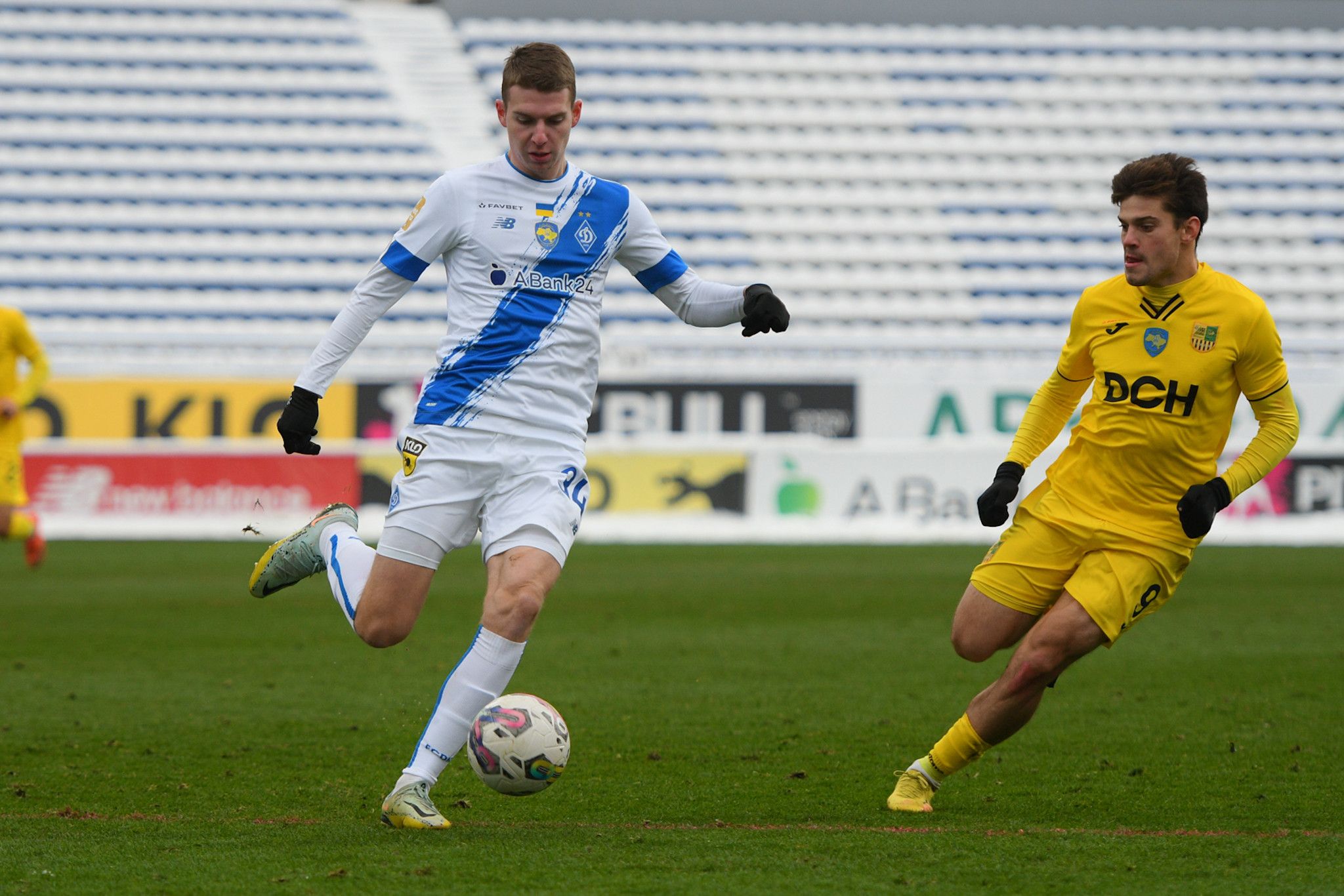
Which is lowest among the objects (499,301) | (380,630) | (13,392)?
(13,392)

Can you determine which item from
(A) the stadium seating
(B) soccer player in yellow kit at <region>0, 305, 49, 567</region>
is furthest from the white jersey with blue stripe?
(A) the stadium seating

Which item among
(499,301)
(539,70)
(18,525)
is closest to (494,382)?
(499,301)

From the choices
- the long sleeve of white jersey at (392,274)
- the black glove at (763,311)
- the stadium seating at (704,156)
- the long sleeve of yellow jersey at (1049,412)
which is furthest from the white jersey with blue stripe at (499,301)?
the stadium seating at (704,156)

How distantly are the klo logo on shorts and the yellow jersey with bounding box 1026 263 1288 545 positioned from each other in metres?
1.91

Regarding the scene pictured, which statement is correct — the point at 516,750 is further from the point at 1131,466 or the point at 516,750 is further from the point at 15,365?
the point at 15,365

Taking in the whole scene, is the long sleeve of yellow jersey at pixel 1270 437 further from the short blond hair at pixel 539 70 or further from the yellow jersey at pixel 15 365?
the yellow jersey at pixel 15 365

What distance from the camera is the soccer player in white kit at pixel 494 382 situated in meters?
4.07

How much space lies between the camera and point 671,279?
4.51 meters

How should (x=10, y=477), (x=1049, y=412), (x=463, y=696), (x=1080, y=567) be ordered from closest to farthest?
(x=463, y=696), (x=1080, y=567), (x=1049, y=412), (x=10, y=477)

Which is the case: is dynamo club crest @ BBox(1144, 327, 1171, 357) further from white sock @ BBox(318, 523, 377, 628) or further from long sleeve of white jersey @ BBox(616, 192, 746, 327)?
white sock @ BBox(318, 523, 377, 628)

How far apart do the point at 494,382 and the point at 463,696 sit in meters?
0.86

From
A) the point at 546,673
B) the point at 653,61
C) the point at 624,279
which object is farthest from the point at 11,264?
the point at 546,673

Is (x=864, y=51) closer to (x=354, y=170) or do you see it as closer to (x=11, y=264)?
(x=354, y=170)

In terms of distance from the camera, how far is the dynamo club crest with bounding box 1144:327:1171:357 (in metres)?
4.34
